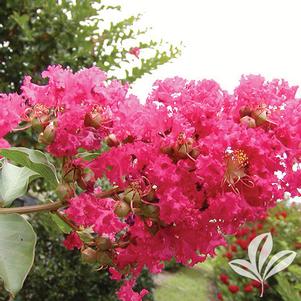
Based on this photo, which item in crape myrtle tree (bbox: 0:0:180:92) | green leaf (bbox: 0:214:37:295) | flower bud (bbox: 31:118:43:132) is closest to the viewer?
green leaf (bbox: 0:214:37:295)

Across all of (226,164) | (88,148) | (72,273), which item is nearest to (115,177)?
(88,148)

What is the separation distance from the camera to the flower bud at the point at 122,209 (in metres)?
0.76

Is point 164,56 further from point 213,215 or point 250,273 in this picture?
point 213,215

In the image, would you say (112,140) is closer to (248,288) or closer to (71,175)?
(71,175)

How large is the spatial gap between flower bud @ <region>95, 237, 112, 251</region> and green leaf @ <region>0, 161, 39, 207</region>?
194mm

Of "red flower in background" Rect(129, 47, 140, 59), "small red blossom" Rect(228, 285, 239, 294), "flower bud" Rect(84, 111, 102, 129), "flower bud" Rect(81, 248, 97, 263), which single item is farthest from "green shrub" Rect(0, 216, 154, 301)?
"flower bud" Rect(84, 111, 102, 129)

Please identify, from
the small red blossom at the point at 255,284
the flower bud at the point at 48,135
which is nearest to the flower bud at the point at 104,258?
the flower bud at the point at 48,135

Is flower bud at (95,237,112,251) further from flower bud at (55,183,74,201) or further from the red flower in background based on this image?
the red flower in background

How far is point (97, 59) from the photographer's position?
2.79m

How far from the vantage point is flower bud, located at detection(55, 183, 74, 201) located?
31.2 inches

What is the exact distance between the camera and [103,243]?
85 centimetres

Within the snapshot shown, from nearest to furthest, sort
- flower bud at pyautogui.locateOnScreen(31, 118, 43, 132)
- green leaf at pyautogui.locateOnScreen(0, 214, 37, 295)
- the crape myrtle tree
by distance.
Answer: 1. green leaf at pyautogui.locateOnScreen(0, 214, 37, 295)
2. flower bud at pyautogui.locateOnScreen(31, 118, 43, 132)
3. the crape myrtle tree

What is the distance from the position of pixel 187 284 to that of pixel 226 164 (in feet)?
18.1

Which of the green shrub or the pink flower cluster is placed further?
the green shrub
